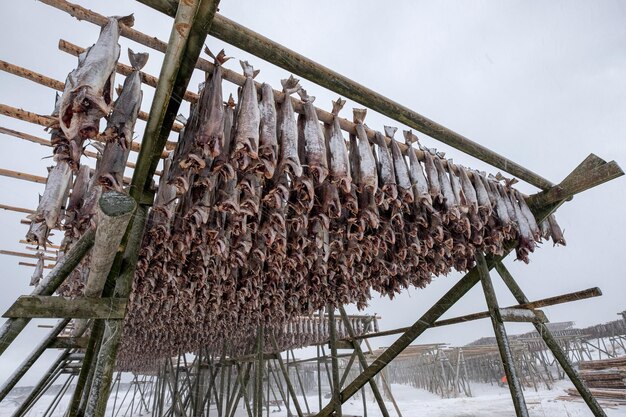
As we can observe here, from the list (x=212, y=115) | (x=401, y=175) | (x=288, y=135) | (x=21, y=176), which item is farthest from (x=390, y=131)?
(x=21, y=176)

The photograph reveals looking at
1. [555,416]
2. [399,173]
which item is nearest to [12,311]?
[399,173]

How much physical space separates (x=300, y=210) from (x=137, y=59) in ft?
5.83

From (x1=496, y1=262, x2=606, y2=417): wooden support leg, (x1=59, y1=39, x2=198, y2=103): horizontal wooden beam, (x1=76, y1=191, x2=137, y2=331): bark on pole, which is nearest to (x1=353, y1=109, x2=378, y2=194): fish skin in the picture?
(x1=59, y1=39, x2=198, y2=103): horizontal wooden beam

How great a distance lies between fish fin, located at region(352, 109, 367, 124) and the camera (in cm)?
328

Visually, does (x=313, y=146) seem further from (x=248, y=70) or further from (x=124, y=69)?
(x=124, y=69)

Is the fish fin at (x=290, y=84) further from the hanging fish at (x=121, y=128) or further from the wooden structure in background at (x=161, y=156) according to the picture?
the hanging fish at (x=121, y=128)

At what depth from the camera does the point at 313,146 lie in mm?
2637

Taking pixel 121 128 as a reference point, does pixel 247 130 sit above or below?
above

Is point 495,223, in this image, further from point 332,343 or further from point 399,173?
point 332,343

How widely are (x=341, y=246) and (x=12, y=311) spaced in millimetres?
3045

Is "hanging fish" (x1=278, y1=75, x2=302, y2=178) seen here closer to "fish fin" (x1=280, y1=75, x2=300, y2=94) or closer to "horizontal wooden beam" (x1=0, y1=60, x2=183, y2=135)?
"fish fin" (x1=280, y1=75, x2=300, y2=94)

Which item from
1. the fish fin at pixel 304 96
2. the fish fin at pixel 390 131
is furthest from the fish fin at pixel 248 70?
the fish fin at pixel 390 131

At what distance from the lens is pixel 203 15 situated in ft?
5.56

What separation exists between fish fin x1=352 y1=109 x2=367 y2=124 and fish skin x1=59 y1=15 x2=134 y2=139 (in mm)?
2105
